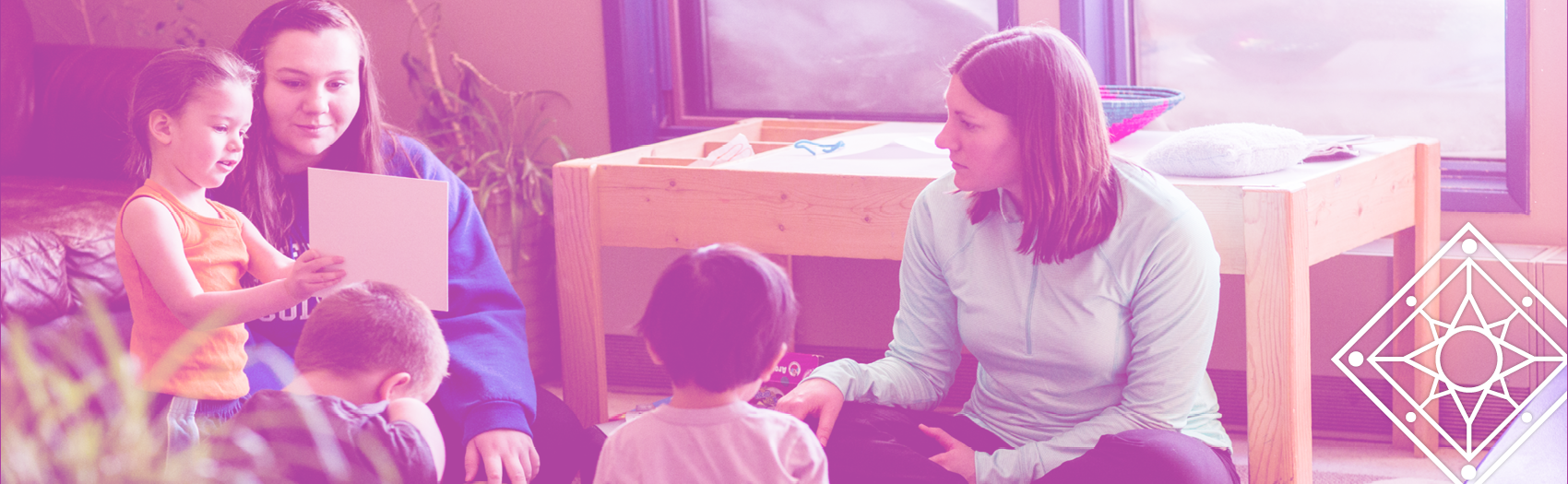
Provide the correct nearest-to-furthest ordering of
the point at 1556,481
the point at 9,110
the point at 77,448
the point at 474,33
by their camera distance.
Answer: the point at 77,448 → the point at 1556,481 → the point at 9,110 → the point at 474,33

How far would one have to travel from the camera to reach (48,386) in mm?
641

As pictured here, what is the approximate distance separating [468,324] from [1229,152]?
101cm

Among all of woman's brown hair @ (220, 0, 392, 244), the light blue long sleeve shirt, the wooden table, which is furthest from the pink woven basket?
woman's brown hair @ (220, 0, 392, 244)

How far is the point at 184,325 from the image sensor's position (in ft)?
4.27

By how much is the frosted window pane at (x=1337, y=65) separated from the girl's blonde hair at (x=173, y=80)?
5.47ft

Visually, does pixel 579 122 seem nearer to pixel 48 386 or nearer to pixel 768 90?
pixel 768 90

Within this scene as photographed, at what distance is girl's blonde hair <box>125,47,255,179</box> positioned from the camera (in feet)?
4.11

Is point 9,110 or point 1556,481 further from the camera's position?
point 9,110

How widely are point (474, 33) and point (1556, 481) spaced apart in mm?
2207

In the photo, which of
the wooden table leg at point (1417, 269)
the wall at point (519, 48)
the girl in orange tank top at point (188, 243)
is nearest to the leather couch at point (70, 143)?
the wall at point (519, 48)

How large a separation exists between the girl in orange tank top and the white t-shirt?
0.38 metres

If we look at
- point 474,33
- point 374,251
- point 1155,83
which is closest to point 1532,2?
point 1155,83

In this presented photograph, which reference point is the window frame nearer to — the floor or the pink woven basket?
the pink woven basket

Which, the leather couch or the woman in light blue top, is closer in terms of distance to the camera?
the woman in light blue top
